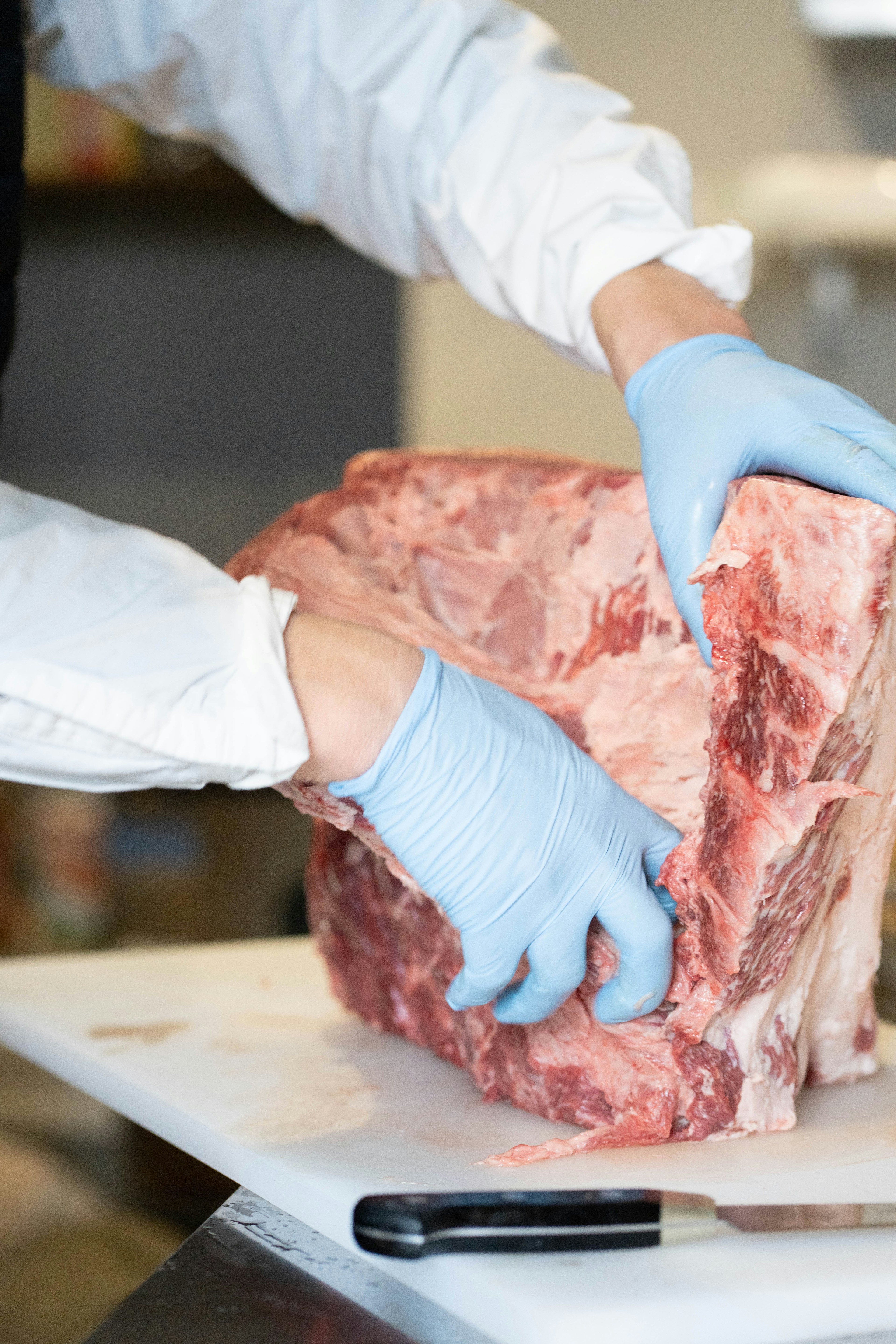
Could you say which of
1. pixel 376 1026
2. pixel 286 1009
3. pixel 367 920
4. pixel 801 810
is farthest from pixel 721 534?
pixel 286 1009

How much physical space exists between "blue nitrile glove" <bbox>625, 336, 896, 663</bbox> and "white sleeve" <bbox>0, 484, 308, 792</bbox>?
0.34m

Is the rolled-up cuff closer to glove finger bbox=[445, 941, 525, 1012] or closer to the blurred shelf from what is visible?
glove finger bbox=[445, 941, 525, 1012]

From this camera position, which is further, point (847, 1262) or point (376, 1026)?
point (376, 1026)

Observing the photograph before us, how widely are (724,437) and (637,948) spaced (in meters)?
0.39

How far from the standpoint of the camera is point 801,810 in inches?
32.4

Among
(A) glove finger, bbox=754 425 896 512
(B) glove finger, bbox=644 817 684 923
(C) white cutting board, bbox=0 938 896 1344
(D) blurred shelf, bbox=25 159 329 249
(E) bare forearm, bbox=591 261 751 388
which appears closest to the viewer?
(C) white cutting board, bbox=0 938 896 1344

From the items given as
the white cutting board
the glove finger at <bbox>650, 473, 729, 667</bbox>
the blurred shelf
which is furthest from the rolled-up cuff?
the blurred shelf

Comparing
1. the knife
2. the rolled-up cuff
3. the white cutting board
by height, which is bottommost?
the white cutting board

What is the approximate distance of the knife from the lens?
2.40ft

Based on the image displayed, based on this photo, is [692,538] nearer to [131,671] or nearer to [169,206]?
[131,671]

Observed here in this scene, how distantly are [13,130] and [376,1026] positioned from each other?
0.92 m

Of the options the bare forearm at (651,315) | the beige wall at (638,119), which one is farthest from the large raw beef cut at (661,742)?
the beige wall at (638,119)

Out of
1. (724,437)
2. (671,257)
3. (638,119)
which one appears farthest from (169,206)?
(724,437)

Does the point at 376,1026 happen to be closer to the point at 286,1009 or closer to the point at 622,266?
the point at 286,1009
